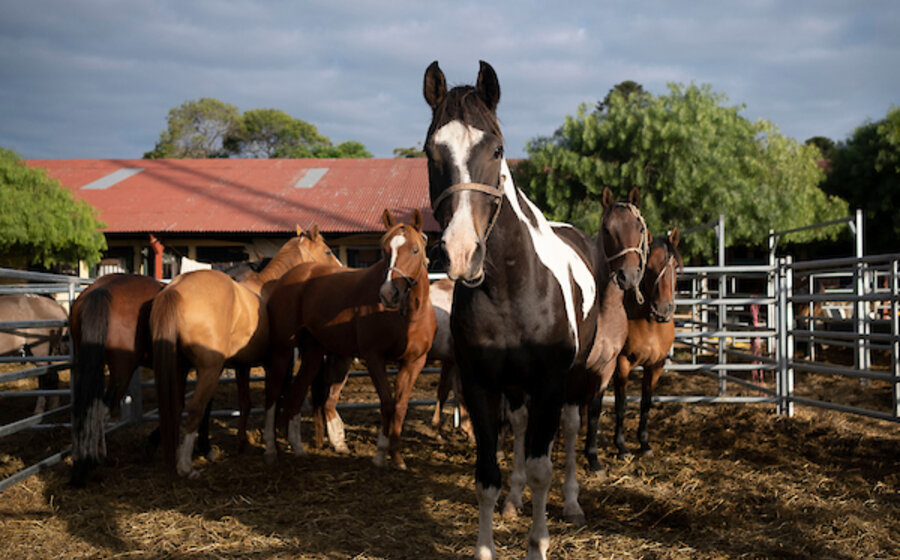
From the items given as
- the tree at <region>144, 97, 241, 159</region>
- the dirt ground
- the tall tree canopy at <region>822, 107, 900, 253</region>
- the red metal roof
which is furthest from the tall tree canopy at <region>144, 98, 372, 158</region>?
the dirt ground

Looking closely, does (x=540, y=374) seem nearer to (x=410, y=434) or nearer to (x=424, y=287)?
(x=424, y=287)

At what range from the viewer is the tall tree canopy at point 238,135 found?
42.2m

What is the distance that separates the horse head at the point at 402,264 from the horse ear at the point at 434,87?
76.7 inches

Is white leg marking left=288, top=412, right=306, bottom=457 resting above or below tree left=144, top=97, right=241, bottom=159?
below

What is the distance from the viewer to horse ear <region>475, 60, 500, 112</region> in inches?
93.1

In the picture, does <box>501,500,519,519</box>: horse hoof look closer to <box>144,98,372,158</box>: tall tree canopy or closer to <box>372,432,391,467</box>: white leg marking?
<box>372,432,391,467</box>: white leg marking

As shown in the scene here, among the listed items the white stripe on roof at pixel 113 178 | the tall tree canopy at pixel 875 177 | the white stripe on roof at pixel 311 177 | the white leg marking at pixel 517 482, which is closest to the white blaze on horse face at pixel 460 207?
the white leg marking at pixel 517 482

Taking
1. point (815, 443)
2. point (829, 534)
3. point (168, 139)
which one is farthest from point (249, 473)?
point (168, 139)

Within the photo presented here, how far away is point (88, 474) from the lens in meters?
3.99

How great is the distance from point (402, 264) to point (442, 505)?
1.78 metres

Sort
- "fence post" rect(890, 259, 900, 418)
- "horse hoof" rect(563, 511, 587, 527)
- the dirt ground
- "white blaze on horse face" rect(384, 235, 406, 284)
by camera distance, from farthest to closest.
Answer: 1. "fence post" rect(890, 259, 900, 418)
2. "white blaze on horse face" rect(384, 235, 406, 284)
3. "horse hoof" rect(563, 511, 587, 527)
4. the dirt ground

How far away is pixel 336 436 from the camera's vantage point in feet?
17.0

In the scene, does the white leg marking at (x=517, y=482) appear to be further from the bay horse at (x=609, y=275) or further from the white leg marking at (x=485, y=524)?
the white leg marking at (x=485, y=524)

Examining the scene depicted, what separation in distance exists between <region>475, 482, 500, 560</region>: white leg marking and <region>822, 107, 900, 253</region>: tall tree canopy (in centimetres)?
2227
